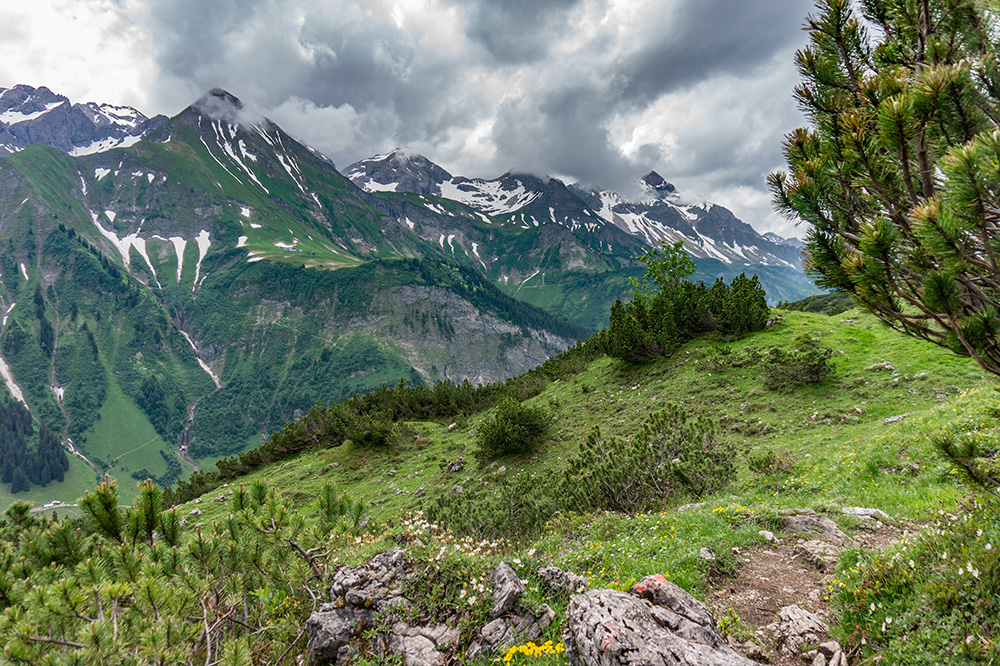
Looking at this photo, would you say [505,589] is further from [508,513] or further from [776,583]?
[508,513]

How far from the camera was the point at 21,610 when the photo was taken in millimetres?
4441

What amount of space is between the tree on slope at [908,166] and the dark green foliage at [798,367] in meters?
17.3

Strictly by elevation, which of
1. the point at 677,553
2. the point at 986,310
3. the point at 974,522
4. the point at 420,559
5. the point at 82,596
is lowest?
the point at 677,553

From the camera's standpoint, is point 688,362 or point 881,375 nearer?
point 881,375

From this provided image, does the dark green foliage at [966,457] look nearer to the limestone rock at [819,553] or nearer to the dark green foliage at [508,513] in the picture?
the limestone rock at [819,553]

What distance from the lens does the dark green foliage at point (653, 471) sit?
37.6 ft

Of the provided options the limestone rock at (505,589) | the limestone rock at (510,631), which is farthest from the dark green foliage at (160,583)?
the limestone rock at (505,589)

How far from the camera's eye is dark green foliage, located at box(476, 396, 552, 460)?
21781 millimetres

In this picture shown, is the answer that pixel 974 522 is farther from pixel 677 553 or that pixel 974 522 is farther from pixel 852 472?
pixel 852 472

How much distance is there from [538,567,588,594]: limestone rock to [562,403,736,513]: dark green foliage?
577 centimetres

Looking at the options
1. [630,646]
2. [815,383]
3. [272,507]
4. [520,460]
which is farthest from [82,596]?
[815,383]

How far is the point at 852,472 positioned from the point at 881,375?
441 inches

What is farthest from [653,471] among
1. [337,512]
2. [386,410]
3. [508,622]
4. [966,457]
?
[386,410]

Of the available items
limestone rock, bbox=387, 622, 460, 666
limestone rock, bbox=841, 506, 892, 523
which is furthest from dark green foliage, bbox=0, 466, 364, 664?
limestone rock, bbox=841, 506, 892, 523
